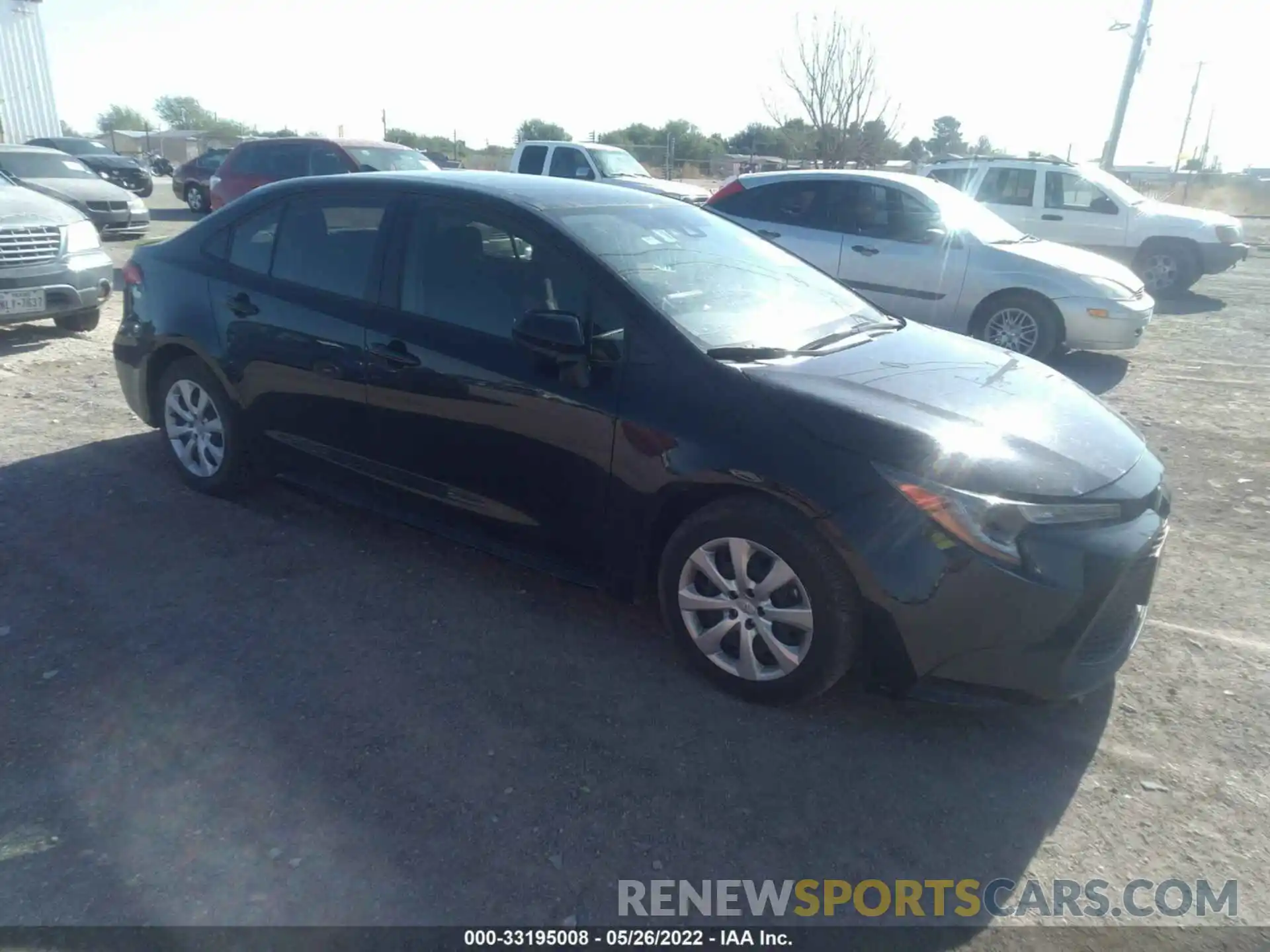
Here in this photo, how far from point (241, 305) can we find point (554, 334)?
6.60 ft

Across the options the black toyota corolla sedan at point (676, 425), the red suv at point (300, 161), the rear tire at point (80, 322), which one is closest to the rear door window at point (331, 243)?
the black toyota corolla sedan at point (676, 425)

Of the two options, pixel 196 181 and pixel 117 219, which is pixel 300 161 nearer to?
pixel 117 219

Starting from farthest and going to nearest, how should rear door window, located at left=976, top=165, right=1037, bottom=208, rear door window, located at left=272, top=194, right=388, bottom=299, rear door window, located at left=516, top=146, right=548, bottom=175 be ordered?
rear door window, located at left=516, top=146, right=548, bottom=175, rear door window, located at left=976, top=165, right=1037, bottom=208, rear door window, located at left=272, top=194, right=388, bottom=299

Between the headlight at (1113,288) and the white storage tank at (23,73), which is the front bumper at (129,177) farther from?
the headlight at (1113,288)

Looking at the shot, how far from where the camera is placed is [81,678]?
346cm

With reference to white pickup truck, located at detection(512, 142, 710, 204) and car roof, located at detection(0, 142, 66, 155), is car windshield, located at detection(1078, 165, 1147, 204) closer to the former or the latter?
white pickup truck, located at detection(512, 142, 710, 204)

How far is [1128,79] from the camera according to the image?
942 inches

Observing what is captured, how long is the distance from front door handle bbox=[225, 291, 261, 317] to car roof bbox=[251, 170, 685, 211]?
559 millimetres

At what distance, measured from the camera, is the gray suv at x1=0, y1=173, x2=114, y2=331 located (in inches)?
295

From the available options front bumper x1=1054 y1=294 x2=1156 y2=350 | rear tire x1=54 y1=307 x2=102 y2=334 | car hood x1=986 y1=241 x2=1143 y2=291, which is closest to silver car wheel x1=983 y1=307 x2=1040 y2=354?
front bumper x1=1054 y1=294 x2=1156 y2=350

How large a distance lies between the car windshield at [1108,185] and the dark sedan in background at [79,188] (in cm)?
1427

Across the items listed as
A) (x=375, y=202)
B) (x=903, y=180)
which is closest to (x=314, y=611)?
(x=375, y=202)

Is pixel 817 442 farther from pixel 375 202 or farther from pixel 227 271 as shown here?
pixel 227 271

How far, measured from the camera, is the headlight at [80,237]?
8031 mm
